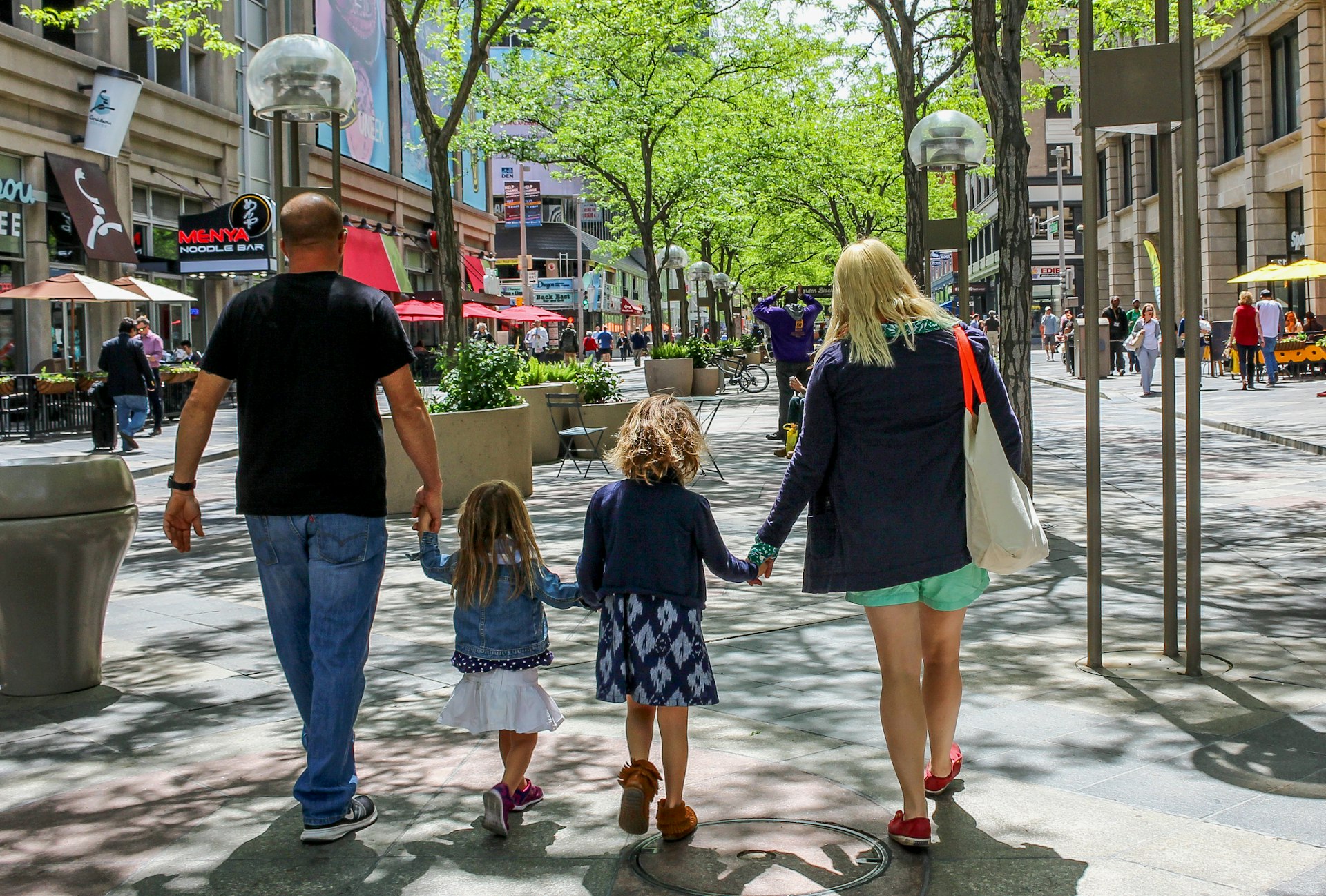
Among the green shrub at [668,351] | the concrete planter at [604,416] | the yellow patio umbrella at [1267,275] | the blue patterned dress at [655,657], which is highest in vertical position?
the yellow patio umbrella at [1267,275]

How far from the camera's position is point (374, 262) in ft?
118

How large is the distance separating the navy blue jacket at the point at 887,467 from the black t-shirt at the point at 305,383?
51.1 inches

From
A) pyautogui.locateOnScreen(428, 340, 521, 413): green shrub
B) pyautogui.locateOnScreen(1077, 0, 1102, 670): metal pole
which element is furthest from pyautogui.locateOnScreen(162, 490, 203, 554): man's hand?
pyautogui.locateOnScreen(428, 340, 521, 413): green shrub

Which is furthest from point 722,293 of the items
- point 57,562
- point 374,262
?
point 57,562

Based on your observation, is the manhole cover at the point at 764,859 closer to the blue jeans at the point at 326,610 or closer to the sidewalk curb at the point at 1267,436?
the blue jeans at the point at 326,610

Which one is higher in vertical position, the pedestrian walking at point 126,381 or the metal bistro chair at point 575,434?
the pedestrian walking at point 126,381

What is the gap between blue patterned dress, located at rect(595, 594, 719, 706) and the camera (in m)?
4.09

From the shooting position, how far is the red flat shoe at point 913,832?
13.1 feet

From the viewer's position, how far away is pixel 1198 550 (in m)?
6.02

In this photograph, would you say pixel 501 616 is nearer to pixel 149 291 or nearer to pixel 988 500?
pixel 988 500

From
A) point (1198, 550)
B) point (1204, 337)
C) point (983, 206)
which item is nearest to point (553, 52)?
point (1204, 337)

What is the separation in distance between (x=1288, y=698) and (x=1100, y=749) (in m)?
1.14

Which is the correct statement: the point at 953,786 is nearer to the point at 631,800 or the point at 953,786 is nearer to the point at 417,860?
the point at 631,800

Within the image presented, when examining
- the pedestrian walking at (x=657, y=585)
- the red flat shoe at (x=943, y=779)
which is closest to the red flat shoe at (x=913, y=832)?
the red flat shoe at (x=943, y=779)
